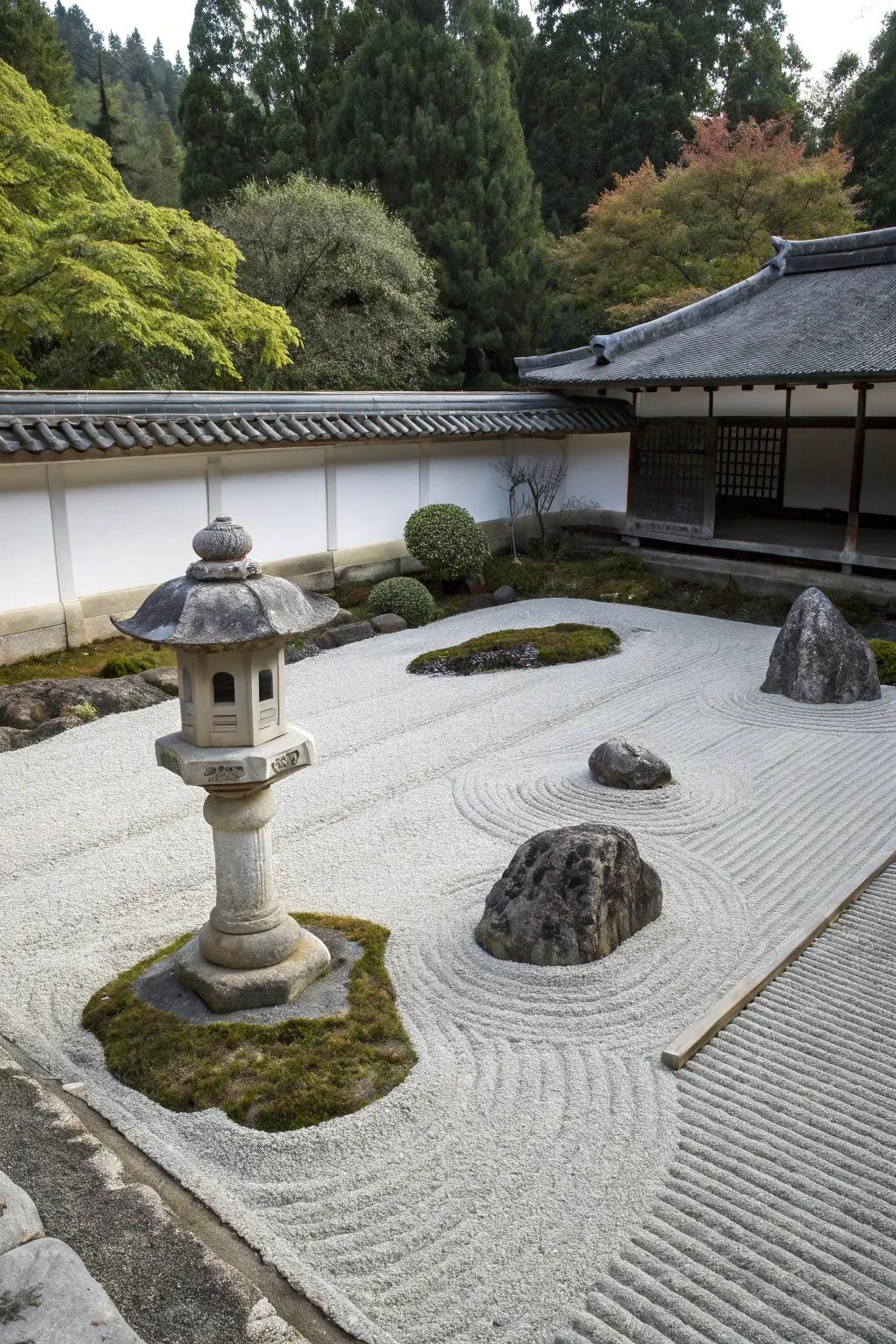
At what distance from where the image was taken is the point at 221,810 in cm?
555

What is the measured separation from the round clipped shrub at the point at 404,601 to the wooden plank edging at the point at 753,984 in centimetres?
890

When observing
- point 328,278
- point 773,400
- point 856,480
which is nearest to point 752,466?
point 773,400

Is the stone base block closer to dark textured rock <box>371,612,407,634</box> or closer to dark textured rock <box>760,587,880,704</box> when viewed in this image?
dark textured rock <box>760,587,880,704</box>

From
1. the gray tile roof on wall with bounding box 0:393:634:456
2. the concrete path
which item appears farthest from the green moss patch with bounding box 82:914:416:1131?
the gray tile roof on wall with bounding box 0:393:634:456

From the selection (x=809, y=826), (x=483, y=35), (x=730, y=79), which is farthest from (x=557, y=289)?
(x=809, y=826)

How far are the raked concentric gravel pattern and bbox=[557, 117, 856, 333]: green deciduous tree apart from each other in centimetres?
2292

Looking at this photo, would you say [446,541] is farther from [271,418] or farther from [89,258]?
[89,258]

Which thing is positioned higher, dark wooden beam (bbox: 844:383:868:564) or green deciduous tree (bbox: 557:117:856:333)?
green deciduous tree (bbox: 557:117:856:333)

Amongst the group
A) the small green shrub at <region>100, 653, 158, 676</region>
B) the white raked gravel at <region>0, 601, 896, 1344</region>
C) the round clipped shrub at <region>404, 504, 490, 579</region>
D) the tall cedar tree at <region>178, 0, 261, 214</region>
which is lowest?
the white raked gravel at <region>0, 601, 896, 1344</region>

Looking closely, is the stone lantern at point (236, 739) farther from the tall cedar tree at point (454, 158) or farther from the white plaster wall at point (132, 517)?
the tall cedar tree at point (454, 158)

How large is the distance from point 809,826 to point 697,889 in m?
1.64

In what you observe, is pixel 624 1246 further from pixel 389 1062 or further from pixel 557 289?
pixel 557 289

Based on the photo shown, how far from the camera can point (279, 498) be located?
604 inches

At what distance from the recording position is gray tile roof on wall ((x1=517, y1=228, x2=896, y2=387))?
15070 millimetres
